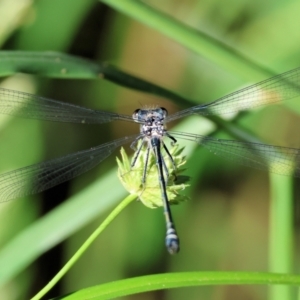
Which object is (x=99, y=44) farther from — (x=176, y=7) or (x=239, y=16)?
(x=239, y=16)

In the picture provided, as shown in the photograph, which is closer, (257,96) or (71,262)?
(71,262)

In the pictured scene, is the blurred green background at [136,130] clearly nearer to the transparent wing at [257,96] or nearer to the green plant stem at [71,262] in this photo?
the transparent wing at [257,96]

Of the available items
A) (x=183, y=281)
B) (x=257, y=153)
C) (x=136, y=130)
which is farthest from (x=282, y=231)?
(x=136, y=130)

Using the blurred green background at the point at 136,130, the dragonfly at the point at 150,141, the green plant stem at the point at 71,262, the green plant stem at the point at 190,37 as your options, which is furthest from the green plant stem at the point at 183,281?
the blurred green background at the point at 136,130

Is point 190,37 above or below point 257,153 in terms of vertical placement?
above

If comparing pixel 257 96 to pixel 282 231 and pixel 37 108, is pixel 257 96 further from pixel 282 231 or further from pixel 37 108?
pixel 37 108

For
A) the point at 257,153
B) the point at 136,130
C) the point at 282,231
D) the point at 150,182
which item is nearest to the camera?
the point at 150,182
